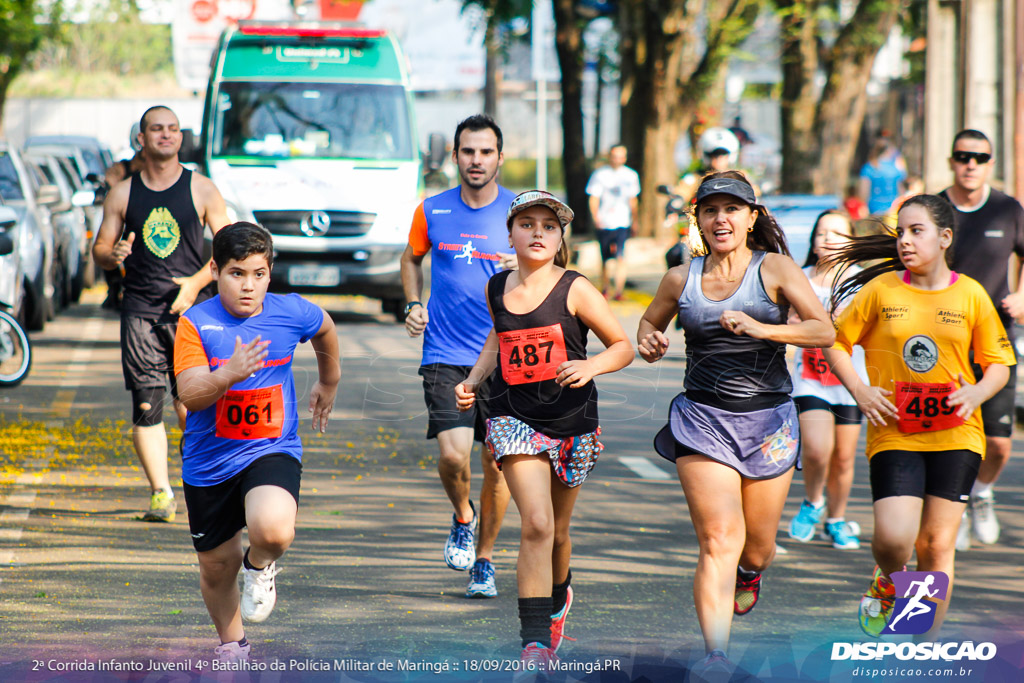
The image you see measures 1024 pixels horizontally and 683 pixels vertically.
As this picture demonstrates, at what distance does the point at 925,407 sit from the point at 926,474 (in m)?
0.26

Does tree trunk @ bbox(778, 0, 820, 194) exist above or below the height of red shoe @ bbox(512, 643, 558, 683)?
above

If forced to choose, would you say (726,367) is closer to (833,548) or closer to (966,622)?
(966,622)

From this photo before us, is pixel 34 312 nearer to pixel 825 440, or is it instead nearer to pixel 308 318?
pixel 825 440

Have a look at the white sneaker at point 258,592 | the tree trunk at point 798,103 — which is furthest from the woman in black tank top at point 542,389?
the tree trunk at point 798,103

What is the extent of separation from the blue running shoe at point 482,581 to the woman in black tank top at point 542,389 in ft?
2.97

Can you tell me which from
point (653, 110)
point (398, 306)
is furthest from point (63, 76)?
point (398, 306)

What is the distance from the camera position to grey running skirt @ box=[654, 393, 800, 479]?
487 centimetres

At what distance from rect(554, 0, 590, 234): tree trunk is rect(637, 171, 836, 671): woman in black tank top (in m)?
19.3

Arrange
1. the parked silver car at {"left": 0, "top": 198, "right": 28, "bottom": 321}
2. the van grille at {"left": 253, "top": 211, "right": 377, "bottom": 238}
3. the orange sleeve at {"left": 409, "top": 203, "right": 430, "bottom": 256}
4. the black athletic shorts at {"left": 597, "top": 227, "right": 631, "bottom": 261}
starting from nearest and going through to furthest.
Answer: the orange sleeve at {"left": 409, "top": 203, "right": 430, "bottom": 256}, the parked silver car at {"left": 0, "top": 198, "right": 28, "bottom": 321}, the van grille at {"left": 253, "top": 211, "right": 377, "bottom": 238}, the black athletic shorts at {"left": 597, "top": 227, "right": 631, "bottom": 261}

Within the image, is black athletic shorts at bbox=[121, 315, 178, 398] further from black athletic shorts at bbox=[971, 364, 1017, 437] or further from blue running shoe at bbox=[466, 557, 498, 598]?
black athletic shorts at bbox=[971, 364, 1017, 437]

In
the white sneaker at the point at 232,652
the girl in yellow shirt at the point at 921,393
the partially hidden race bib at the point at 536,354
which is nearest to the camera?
the white sneaker at the point at 232,652

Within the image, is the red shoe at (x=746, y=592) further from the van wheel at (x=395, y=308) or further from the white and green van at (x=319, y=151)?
the van wheel at (x=395, y=308)

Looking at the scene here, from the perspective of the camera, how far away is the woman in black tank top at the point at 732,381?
481 centimetres

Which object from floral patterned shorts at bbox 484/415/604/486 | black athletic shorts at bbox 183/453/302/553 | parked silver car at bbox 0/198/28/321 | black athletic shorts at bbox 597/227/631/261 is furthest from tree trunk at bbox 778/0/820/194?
black athletic shorts at bbox 183/453/302/553
